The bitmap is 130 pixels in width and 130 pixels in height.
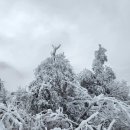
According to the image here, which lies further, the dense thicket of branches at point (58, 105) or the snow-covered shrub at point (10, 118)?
the dense thicket of branches at point (58, 105)

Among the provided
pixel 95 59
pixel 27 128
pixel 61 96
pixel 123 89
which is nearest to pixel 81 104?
pixel 61 96

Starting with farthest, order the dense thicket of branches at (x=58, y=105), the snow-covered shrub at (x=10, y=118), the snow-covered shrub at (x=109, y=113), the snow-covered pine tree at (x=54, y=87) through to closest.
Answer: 1. the snow-covered pine tree at (x=54, y=87)
2. the snow-covered shrub at (x=109, y=113)
3. the dense thicket of branches at (x=58, y=105)
4. the snow-covered shrub at (x=10, y=118)

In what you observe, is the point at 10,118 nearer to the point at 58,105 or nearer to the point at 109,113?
the point at 109,113

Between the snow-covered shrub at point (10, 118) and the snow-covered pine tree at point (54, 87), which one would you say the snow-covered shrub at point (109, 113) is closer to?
the snow-covered pine tree at point (54, 87)

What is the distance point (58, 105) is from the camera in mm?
9156

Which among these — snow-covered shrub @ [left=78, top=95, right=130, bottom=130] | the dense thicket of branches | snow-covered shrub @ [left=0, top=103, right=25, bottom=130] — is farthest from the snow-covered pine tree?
snow-covered shrub @ [left=0, top=103, right=25, bottom=130]

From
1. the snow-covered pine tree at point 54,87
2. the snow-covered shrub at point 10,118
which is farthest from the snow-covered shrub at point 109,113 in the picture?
the snow-covered shrub at point 10,118

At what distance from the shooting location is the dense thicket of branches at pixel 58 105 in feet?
18.6

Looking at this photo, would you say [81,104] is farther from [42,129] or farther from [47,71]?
[42,129]

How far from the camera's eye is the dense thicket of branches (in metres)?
5.66

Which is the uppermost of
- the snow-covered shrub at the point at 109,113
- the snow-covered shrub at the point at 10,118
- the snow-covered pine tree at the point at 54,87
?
the snow-covered pine tree at the point at 54,87

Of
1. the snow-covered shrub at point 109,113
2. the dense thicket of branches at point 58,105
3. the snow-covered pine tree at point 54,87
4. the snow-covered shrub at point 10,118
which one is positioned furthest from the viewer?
the snow-covered pine tree at point 54,87

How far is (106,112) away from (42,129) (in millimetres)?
1615

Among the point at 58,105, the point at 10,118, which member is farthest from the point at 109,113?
the point at 58,105
